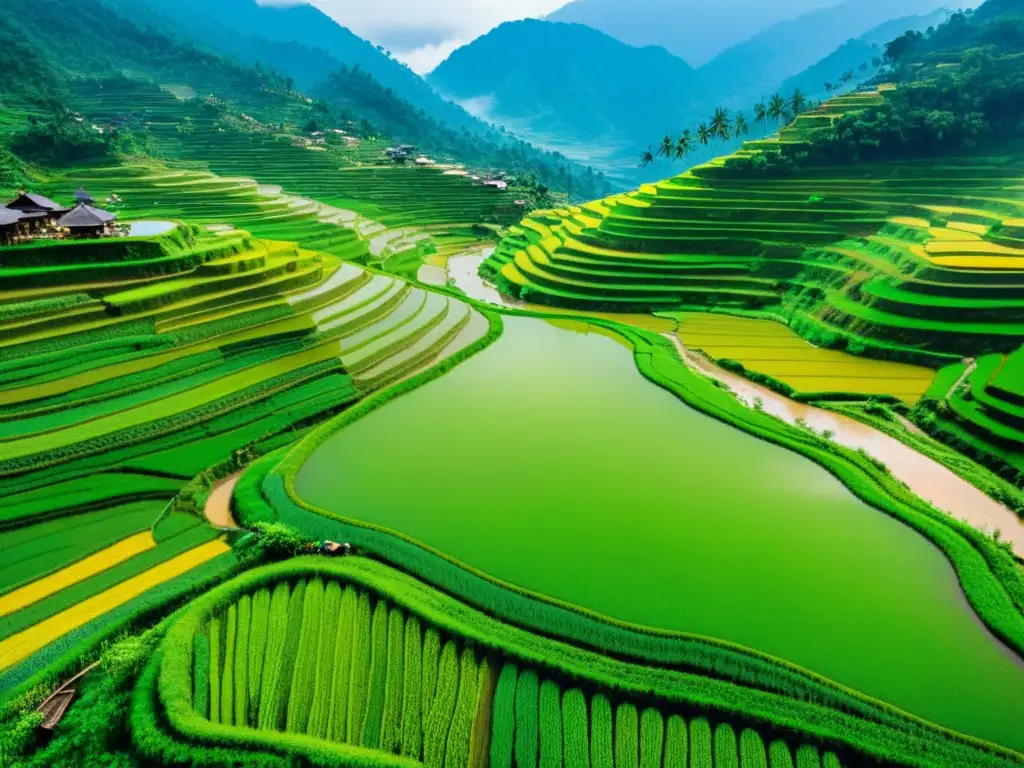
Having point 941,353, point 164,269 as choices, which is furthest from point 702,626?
point 164,269

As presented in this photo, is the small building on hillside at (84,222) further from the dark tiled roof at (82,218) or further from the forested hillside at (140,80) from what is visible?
the forested hillside at (140,80)

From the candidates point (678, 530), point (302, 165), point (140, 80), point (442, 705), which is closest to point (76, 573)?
point (442, 705)

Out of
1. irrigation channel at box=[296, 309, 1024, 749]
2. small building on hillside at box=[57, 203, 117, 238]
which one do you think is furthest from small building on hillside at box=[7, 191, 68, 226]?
irrigation channel at box=[296, 309, 1024, 749]

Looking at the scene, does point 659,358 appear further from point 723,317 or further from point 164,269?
point 164,269

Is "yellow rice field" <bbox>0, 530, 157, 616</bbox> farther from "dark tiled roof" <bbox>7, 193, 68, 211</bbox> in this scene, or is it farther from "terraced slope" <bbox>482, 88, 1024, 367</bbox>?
"terraced slope" <bbox>482, 88, 1024, 367</bbox>

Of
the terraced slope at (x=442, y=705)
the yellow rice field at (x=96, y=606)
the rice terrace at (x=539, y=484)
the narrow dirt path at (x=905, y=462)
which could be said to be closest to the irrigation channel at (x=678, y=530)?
the rice terrace at (x=539, y=484)

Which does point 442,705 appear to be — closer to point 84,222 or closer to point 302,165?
point 84,222
